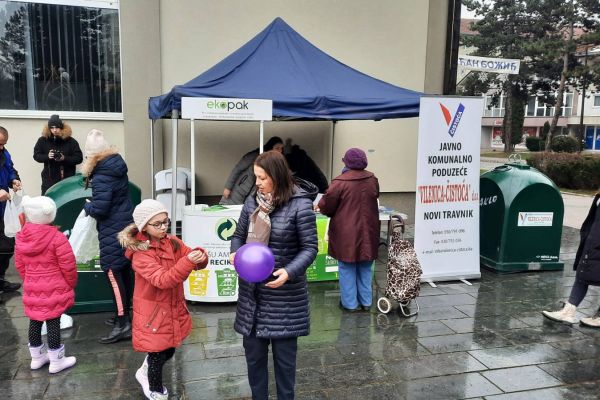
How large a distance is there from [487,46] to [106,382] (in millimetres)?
42413

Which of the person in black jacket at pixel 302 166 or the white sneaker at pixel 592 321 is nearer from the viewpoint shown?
the white sneaker at pixel 592 321

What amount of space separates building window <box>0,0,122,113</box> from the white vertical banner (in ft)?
16.0

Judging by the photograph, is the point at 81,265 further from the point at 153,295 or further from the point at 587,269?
the point at 587,269

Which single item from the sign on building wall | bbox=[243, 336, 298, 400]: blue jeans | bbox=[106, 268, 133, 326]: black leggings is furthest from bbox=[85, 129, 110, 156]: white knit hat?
the sign on building wall

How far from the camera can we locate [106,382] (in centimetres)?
359

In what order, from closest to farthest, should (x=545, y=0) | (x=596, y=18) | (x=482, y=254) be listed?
(x=482, y=254) → (x=596, y=18) → (x=545, y=0)

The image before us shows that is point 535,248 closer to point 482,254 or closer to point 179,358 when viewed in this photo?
point 482,254

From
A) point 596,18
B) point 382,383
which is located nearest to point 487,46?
point 596,18

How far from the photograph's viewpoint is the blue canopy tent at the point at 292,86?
555 cm

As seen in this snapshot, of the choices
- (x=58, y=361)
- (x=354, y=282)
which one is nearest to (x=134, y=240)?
(x=58, y=361)

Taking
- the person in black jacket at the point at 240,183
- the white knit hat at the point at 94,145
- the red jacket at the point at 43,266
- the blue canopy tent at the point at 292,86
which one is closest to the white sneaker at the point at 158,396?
the red jacket at the point at 43,266

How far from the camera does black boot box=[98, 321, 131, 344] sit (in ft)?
13.8

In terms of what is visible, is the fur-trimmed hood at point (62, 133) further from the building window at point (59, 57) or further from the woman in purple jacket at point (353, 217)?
the woman in purple jacket at point (353, 217)

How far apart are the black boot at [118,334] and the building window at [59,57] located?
4512 millimetres
